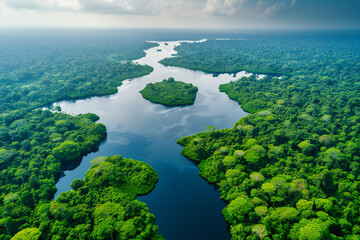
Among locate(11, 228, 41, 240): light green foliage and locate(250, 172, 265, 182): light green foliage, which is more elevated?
locate(250, 172, 265, 182): light green foliage

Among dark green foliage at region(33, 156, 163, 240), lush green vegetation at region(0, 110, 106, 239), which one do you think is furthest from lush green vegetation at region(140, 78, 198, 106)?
dark green foliage at region(33, 156, 163, 240)

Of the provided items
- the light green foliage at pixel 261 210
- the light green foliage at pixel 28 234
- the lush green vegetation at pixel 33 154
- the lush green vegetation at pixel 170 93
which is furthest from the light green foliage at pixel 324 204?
the lush green vegetation at pixel 170 93

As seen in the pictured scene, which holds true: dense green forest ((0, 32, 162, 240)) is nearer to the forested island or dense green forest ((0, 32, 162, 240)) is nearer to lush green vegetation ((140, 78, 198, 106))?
the forested island

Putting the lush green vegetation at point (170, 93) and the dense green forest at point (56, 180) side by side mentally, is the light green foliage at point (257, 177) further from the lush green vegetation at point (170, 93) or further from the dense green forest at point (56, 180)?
the lush green vegetation at point (170, 93)

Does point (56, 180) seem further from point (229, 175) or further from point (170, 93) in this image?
point (170, 93)

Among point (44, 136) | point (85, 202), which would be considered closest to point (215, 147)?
point (85, 202)

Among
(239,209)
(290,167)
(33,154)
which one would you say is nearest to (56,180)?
(33,154)

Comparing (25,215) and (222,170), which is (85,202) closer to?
(25,215)
